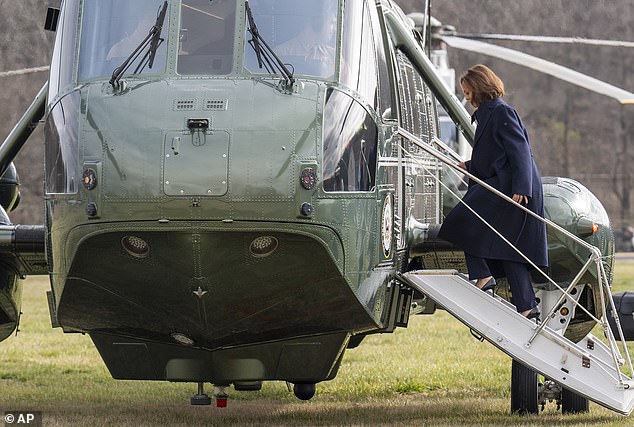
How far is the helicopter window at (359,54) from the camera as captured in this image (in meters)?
Answer: 8.22

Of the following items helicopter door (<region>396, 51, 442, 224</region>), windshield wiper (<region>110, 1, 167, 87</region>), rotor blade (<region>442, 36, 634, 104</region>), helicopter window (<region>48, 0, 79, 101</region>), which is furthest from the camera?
rotor blade (<region>442, 36, 634, 104</region>)

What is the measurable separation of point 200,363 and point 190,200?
1449 mm

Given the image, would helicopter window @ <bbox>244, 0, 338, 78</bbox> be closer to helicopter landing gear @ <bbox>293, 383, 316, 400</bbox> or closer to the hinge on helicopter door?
the hinge on helicopter door

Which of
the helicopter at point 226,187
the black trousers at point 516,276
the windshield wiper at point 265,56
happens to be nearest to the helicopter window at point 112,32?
the helicopter at point 226,187

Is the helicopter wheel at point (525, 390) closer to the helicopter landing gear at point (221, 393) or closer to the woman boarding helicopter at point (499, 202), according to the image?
the woman boarding helicopter at point (499, 202)

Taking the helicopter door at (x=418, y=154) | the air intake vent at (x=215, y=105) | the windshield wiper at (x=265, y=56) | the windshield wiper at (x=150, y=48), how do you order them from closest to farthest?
the air intake vent at (x=215, y=105), the windshield wiper at (x=265, y=56), the windshield wiper at (x=150, y=48), the helicopter door at (x=418, y=154)

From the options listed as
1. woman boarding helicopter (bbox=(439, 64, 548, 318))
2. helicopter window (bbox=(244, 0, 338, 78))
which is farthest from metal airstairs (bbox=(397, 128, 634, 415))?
helicopter window (bbox=(244, 0, 338, 78))

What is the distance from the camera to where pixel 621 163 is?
5469 centimetres

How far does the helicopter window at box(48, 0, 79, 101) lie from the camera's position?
27.6 feet

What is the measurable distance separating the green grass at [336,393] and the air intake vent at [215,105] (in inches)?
119

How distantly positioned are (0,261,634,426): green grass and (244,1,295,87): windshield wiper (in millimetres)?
3022

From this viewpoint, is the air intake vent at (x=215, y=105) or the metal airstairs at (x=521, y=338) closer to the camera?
the air intake vent at (x=215, y=105)

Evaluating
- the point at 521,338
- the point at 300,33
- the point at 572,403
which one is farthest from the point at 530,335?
the point at 300,33

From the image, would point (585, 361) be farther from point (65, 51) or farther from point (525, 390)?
point (65, 51)
